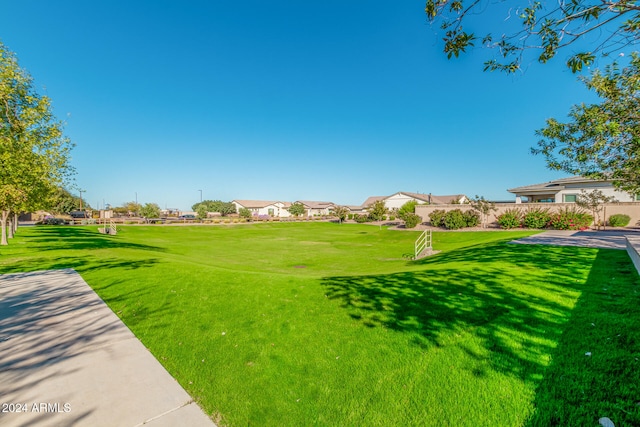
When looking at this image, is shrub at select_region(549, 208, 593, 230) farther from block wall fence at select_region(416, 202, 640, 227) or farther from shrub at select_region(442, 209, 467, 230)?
shrub at select_region(442, 209, 467, 230)

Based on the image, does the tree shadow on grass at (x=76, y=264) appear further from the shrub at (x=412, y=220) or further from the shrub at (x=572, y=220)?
the shrub at (x=572, y=220)

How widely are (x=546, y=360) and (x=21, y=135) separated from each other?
18.3 m

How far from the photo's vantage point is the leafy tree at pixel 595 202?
20875mm

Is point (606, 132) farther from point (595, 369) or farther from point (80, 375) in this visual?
point (80, 375)

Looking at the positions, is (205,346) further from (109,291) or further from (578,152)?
(578,152)

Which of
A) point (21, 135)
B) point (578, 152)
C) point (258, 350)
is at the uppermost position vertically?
point (21, 135)

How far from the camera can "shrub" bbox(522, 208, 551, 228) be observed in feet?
78.1

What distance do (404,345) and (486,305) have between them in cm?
211

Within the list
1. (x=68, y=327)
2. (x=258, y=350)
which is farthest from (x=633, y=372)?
(x=68, y=327)

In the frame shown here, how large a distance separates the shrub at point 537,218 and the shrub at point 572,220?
22.3 inches

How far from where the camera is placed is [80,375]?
3.18 m

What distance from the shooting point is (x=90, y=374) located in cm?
322

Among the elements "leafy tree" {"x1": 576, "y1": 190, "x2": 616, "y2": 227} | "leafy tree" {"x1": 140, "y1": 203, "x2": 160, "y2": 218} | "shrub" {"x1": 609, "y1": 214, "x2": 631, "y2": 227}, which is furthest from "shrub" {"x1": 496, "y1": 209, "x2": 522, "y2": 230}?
"leafy tree" {"x1": 140, "y1": 203, "x2": 160, "y2": 218}

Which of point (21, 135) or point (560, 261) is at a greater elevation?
point (21, 135)
